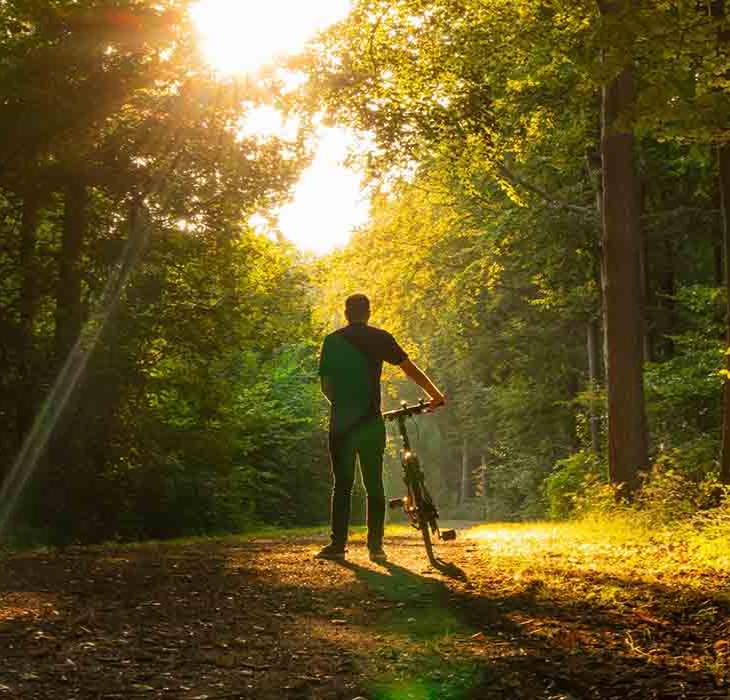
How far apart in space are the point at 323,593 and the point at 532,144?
13611 mm

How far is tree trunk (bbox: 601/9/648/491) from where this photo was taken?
15289mm

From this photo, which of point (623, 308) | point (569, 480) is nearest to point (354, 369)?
point (623, 308)

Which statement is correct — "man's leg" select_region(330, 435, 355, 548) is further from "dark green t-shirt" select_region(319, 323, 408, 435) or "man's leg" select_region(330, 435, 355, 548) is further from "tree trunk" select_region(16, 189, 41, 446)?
"tree trunk" select_region(16, 189, 41, 446)

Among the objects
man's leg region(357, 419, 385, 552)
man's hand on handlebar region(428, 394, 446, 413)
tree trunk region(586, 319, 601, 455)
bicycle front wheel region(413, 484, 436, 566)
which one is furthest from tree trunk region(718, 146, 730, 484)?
tree trunk region(586, 319, 601, 455)

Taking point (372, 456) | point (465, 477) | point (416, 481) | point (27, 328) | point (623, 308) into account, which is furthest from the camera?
point (465, 477)

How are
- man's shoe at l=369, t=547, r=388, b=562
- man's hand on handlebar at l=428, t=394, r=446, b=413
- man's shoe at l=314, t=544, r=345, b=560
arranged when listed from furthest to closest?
man's shoe at l=314, t=544, r=345, b=560, man's shoe at l=369, t=547, r=388, b=562, man's hand on handlebar at l=428, t=394, r=446, b=413

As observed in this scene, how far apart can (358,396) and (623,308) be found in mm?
6792

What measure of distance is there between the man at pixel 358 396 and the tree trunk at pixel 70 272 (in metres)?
9.37

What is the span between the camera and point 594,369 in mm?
30594

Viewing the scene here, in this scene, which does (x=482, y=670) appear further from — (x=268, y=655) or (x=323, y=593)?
(x=323, y=593)

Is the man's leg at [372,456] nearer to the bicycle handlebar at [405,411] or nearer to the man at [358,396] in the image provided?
the man at [358,396]

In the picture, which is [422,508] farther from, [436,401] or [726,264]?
[726,264]

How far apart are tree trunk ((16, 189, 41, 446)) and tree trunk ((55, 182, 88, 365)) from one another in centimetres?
43

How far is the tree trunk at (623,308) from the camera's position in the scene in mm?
15289
